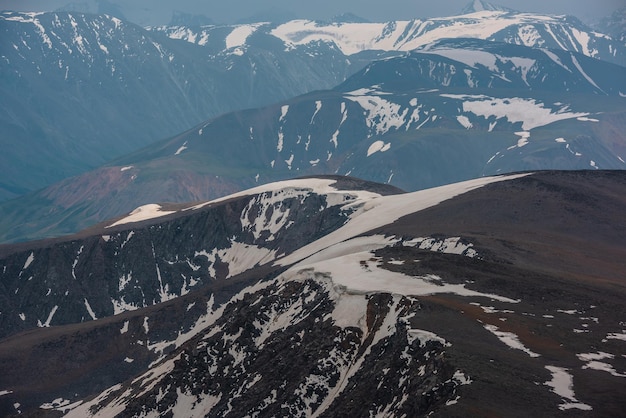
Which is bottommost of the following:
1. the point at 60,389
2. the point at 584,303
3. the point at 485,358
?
the point at 60,389

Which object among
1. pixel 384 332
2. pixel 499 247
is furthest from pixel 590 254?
pixel 384 332

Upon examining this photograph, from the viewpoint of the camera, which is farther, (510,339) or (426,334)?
(510,339)

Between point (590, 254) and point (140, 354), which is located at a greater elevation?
point (590, 254)

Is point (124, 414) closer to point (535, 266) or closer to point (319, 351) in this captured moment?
point (319, 351)

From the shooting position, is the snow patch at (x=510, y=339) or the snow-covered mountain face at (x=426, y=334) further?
the snow patch at (x=510, y=339)

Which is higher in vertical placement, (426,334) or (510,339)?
(426,334)

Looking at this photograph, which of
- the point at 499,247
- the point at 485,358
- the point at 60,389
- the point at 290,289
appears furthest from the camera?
the point at 60,389

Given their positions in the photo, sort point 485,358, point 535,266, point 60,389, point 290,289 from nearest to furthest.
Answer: point 485,358 < point 290,289 < point 535,266 < point 60,389

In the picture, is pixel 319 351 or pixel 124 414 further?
pixel 124 414

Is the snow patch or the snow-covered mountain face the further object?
the snow patch
